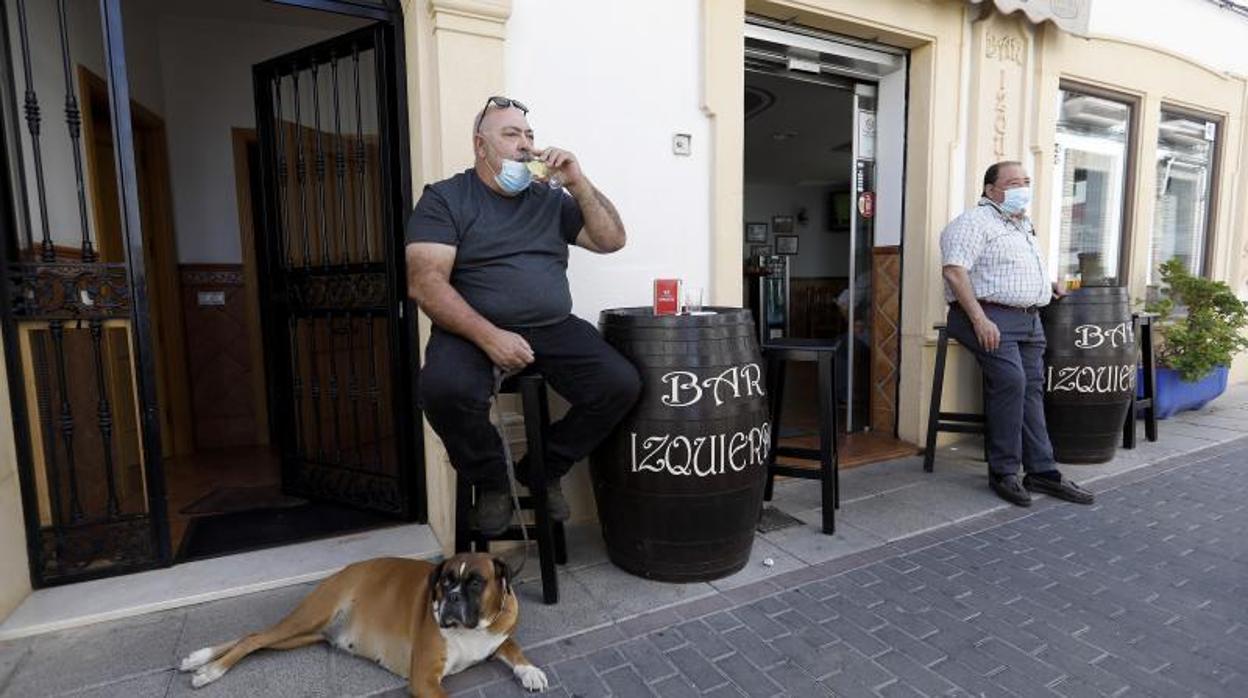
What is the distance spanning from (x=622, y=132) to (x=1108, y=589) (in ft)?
8.41

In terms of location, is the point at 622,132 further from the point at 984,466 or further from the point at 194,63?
the point at 194,63

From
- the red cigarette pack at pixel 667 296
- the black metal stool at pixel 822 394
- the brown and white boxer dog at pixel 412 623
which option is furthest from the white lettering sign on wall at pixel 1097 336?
the brown and white boxer dog at pixel 412 623

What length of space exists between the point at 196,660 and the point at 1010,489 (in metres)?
3.41

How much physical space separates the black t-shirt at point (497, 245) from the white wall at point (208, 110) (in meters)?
2.98

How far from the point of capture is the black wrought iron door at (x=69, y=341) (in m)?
2.29

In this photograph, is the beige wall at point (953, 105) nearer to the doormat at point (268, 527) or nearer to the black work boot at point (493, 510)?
the black work boot at point (493, 510)

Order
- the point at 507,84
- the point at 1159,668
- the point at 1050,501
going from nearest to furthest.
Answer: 1. the point at 1159,668
2. the point at 507,84
3. the point at 1050,501

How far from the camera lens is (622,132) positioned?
2.92 meters

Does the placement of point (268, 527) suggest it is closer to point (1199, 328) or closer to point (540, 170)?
point (540, 170)

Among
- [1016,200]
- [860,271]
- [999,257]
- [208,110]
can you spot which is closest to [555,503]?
[999,257]

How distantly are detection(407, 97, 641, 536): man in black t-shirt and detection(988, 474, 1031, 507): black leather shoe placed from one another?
7.12 ft

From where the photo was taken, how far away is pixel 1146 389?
4.40 metres

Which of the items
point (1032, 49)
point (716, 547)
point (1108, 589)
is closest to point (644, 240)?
point (716, 547)

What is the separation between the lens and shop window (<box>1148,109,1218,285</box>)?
5.55 metres
